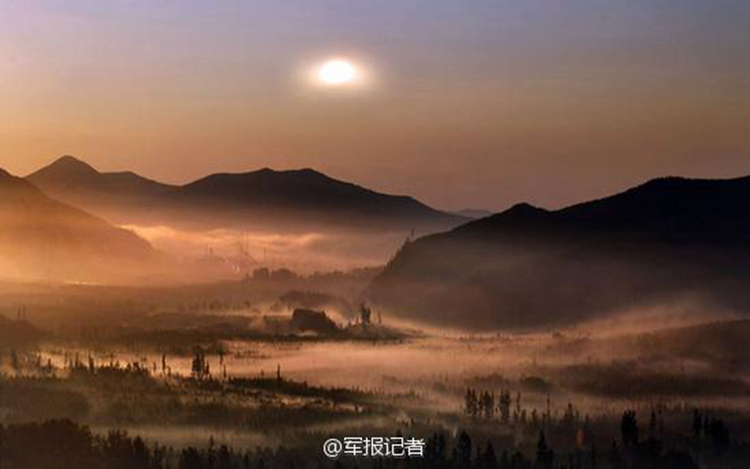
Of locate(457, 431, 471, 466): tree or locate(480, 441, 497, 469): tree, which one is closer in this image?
locate(457, 431, 471, 466): tree

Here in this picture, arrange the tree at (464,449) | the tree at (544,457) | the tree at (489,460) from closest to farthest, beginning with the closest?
the tree at (464,449)
the tree at (489,460)
the tree at (544,457)

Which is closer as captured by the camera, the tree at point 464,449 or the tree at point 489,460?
the tree at point 464,449

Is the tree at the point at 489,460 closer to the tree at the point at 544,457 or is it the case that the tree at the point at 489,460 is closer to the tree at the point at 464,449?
the tree at the point at 464,449

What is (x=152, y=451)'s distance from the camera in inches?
6550

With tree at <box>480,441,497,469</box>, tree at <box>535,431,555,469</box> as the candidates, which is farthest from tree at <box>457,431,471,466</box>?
tree at <box>535,431,555,469</box>

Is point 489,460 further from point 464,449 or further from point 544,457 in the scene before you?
point 544,457

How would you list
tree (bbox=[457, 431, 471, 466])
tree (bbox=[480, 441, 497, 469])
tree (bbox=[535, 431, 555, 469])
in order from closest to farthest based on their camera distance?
1. tree (bbox=[457, 431, 471, 466])
2. tree (bbox=[480, 441, 497, 469])
3. tree (bbox=[535, 431, 555, 469])

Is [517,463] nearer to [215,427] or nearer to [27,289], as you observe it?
[215,427]

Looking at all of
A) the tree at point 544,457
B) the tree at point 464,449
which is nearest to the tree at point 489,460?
Result: the tree at point 464,449

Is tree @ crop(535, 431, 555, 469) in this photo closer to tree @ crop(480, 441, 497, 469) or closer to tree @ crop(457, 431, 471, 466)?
tree @ crop(480, 441, 497, 469)

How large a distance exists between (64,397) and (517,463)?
254ft

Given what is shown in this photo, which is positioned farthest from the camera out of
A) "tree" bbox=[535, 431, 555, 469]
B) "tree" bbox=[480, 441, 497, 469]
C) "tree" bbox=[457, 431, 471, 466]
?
"tree" bbox=[535, 431, 555, 469]

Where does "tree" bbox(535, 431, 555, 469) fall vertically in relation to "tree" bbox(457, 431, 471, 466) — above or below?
below

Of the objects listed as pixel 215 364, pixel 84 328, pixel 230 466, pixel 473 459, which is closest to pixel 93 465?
pixel 230 466
